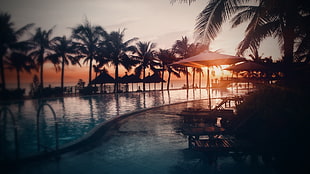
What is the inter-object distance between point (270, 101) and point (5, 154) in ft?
19.0

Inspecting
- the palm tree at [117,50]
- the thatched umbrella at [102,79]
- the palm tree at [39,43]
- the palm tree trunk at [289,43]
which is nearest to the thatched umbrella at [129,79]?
the palm tree at [117,50]

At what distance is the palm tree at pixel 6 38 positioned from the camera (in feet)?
11.7

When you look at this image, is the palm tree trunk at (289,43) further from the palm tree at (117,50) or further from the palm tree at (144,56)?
the palm tree at (144,56)

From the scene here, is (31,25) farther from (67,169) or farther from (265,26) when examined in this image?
(265,26)

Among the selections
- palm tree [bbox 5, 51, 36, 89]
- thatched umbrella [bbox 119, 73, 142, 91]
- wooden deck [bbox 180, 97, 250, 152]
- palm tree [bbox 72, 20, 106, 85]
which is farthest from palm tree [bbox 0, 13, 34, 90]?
thatched umbrella [bbox 119, 73, 142, 91]

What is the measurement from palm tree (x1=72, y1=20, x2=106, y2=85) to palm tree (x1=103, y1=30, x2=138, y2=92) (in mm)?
1446

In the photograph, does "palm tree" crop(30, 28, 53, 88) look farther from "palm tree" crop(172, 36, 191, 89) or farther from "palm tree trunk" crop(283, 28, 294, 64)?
"palm tree" crop(172, 36, 191, 89)

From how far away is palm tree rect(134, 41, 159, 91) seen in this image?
37000 millimetres

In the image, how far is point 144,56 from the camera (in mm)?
37375

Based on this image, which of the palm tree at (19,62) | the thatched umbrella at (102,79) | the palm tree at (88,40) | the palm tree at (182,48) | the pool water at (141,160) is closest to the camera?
the palm tree at (19,62)

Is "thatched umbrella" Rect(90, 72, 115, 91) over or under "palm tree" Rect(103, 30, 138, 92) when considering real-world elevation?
under

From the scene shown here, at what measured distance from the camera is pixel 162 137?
6.03m

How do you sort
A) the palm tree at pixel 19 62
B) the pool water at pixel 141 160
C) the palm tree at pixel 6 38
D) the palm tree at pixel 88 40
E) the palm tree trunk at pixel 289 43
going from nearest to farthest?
the palm tree at pixel 6 38 → the palm tree at pixel 19 62 → the pool water at pixel 141 160 → the palm tree trunk at pixel 289 43 → the palm tree at pixel 88 40

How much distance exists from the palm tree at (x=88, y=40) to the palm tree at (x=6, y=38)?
88.6ft
